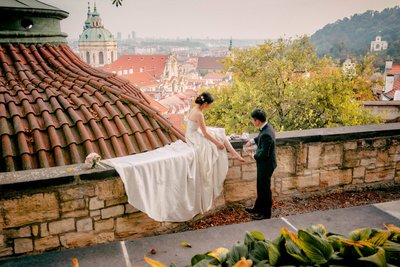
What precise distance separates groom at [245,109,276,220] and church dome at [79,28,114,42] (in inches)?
5098

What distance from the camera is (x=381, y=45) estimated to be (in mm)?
108625

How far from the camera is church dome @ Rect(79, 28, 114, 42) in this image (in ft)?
405

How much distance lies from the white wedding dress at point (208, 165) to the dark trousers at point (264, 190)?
47 cm

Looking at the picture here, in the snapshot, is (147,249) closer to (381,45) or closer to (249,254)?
(249,254)

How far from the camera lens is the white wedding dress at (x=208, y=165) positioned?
4.42 m

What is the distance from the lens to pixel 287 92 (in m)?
16.1

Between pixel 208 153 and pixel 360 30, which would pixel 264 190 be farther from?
pixel 360 30

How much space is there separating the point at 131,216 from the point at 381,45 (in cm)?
12391

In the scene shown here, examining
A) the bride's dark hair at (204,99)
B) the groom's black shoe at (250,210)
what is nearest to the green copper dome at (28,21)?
the bride's dark hair at (204,99)

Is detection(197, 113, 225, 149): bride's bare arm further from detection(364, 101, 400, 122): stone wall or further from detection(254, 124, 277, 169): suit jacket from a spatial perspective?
detection(364, 101, 400, 122): stone wall

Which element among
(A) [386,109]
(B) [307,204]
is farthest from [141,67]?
(B) [307,204]

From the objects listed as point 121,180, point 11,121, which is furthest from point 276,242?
point 11,121

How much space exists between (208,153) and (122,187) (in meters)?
1.24

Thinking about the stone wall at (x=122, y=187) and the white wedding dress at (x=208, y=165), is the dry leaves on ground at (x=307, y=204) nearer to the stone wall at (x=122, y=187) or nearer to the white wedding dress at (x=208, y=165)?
the stone wall at (x=122, y=187)
